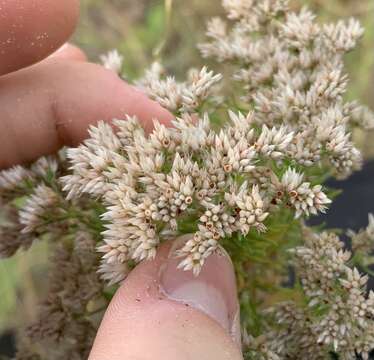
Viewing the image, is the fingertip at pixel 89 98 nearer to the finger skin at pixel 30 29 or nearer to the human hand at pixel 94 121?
the human hand at pixel 94 121

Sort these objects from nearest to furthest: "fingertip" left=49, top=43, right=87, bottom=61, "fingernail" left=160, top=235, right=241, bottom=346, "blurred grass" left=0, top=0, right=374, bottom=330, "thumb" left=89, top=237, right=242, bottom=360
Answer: "thumb" left=89, top=237, right=242, bottom=360 → "fingernail" left=160, top=235, right=241, bottom=346 → "fingertip" left=49, top=43, right=87, bottom=61 → "blurred grass" left=0, top=0, right=374, bottom=330

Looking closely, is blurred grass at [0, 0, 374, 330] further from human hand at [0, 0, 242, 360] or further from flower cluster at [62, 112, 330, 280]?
flower cluster at [62, 112, 330, 280]

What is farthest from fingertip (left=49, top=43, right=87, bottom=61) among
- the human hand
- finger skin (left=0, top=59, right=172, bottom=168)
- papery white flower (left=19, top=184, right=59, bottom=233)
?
papery white flower (left=19, top=184, right=59, bottom=233)

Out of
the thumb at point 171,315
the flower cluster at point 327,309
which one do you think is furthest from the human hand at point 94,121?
the flower cluster at point 327,309

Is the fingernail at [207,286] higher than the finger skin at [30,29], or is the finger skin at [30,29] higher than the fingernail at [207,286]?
the finger skin at [30,29]

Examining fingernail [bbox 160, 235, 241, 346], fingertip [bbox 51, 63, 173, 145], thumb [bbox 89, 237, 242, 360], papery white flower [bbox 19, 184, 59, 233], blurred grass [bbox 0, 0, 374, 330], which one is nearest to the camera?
thumb [bbox 89, 237, 242, 360]

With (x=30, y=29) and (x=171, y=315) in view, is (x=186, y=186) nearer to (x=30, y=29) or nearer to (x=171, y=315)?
(x=171, y=315)

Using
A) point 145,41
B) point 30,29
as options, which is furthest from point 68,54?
point 145,41
